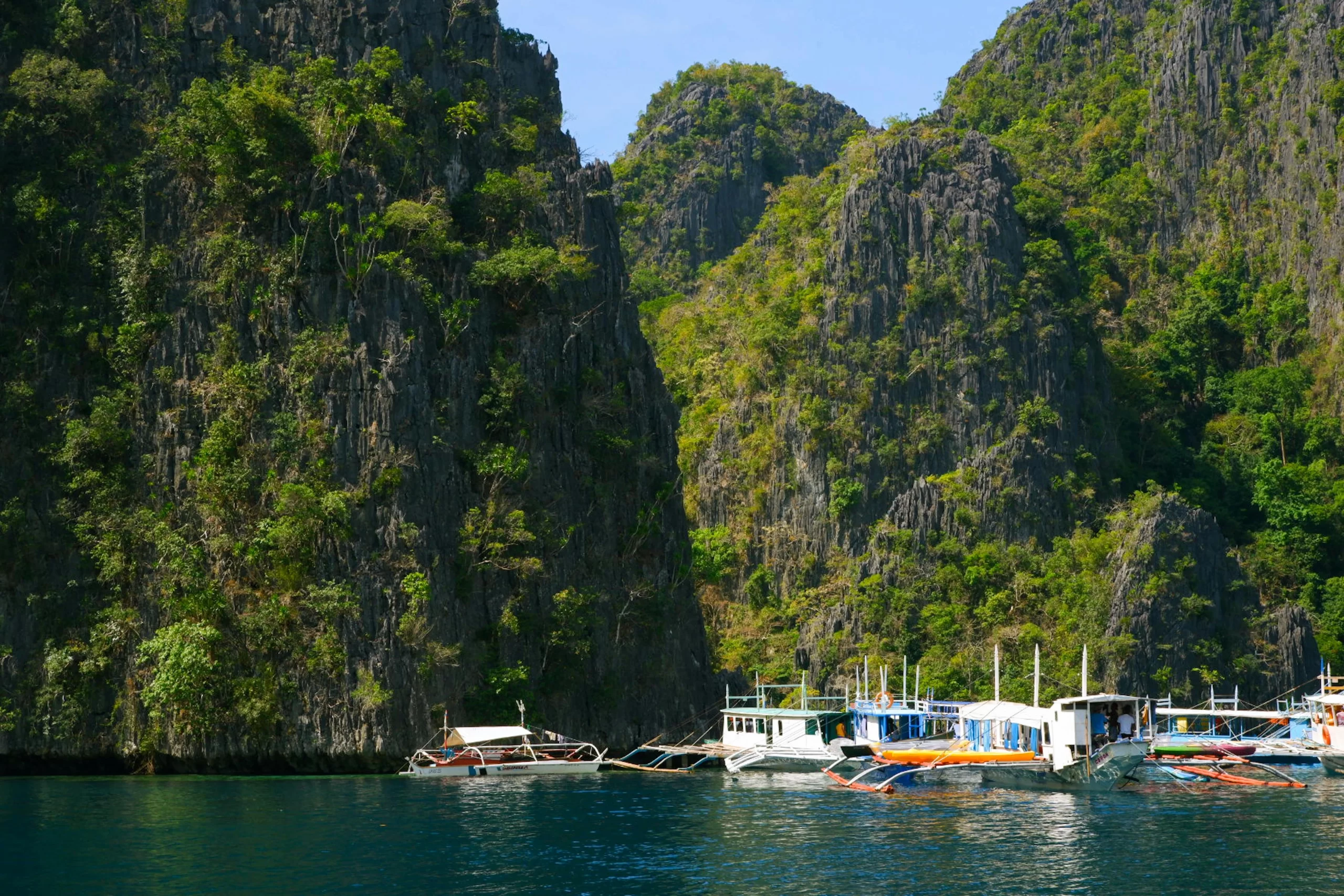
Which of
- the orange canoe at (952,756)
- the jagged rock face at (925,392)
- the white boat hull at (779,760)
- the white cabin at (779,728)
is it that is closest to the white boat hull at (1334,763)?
the orange canoe at (952,756)

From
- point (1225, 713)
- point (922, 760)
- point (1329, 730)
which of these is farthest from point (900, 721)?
point (1329, 730)

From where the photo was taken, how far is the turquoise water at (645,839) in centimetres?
3706

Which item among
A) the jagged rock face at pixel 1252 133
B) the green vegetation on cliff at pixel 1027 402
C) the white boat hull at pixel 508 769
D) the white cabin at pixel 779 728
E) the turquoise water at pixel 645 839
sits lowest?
the turquoise water at pixel 645 839

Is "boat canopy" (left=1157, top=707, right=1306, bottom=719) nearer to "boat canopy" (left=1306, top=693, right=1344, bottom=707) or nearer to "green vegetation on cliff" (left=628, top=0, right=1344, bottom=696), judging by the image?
"boat canopy" (left=1306, top=693, right=1344, bottom=707)

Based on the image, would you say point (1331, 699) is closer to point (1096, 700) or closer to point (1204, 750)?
point (1204, 750)

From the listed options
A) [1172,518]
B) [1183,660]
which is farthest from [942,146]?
[1183,660]

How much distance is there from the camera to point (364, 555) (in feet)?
207

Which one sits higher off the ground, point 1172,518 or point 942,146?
point 942,146

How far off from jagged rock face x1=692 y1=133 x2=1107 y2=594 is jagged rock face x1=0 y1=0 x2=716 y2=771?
818 inches

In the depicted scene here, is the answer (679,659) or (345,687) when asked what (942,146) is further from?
(345,687)

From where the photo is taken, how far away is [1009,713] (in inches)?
2520

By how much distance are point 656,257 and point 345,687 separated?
282 ft

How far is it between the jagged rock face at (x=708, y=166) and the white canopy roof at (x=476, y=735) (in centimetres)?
8175

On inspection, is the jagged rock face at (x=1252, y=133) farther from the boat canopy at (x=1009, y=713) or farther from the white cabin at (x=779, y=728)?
the white cabin at (x=779, y=728)
